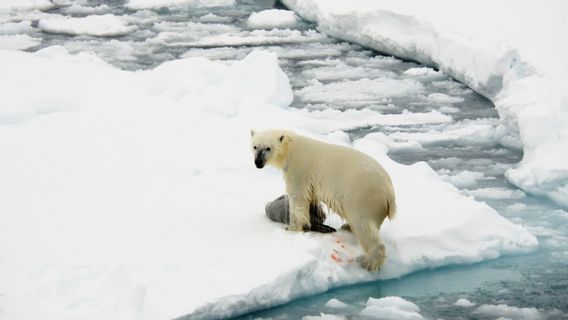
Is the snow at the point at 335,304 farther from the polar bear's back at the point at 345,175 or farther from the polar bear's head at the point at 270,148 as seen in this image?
the polar bear's head at the point at 270,148

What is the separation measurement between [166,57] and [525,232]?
858cm

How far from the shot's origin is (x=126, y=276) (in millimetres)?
4152

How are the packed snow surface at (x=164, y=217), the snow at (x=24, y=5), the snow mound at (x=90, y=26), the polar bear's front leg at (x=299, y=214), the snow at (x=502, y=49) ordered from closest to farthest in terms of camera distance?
the packed snow surface at (x=164, y=217), the polar bear's front leg at (x=299, y=214), the snow at (x=502, y=49), the snow mound at (x=90, y=26), the snow at (x=24, y=5)

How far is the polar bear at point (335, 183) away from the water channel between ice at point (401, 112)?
0.36m

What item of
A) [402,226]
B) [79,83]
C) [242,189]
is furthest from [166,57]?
[402,226]

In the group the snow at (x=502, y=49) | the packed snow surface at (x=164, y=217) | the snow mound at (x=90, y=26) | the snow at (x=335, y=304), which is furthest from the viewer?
the snow mound at (x=90, y=26)

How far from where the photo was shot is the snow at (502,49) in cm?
714

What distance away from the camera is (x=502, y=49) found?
32.6 ft

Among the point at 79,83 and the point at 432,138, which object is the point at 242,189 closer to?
the point at 79,83

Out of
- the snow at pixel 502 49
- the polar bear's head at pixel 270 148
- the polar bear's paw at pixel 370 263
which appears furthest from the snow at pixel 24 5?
the polar bear's paw at pixel 370 263

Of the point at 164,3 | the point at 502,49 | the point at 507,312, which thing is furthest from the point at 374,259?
the point at 164,3

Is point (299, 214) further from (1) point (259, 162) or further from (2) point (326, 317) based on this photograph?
(2) point (326, 317)

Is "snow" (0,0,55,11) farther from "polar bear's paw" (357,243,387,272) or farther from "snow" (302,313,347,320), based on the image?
"snow" (302,313,347,320)

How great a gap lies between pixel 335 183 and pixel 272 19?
1203cm
